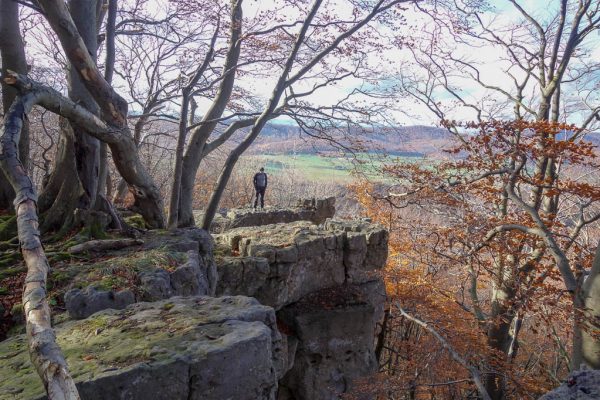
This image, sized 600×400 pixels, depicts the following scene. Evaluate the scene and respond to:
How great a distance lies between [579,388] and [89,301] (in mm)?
3790

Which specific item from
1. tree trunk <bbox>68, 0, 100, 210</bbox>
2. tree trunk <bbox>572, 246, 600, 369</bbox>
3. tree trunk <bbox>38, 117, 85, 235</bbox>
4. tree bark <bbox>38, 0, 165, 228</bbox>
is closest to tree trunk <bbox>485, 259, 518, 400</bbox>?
tree trunk <bbox>572, 246, 600, 369</bbox>

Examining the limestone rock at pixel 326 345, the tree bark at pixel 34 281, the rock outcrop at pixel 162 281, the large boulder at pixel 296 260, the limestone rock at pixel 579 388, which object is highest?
the tree bark at pixel 34 281

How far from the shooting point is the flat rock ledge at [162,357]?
2.25 m

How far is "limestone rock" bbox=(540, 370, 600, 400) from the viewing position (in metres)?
1.85

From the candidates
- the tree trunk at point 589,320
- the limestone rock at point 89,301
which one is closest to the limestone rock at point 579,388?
the limestone rock at point 89,301

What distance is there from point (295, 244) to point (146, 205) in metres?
3.33

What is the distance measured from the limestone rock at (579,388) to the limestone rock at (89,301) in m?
3.58

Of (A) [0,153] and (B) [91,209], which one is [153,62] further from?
(A) [0,153]

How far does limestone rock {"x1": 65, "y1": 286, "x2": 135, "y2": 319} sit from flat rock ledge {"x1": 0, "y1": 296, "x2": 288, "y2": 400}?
444 millimetres

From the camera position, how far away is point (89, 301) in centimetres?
361

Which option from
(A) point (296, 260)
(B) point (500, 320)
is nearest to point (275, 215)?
(A) point (296, 260)

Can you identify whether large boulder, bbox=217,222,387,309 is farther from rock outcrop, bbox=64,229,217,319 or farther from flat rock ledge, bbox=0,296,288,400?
flat rock ledge, bbox=0,296,288,400

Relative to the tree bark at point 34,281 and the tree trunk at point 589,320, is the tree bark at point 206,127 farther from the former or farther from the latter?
the tree trunk at point 589,320

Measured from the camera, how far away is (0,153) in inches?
97.4
